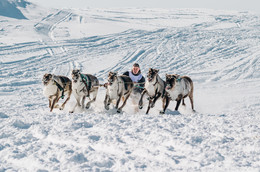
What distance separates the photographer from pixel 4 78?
20.5m

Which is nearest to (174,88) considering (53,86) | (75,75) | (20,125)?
(75,75)

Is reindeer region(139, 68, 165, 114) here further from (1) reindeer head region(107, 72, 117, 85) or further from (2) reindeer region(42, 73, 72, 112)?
(2) reindeer region(42, 73, 72, 112)

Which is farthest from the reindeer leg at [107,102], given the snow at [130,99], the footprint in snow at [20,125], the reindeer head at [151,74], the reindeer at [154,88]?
the footprint in snow at [20,125]

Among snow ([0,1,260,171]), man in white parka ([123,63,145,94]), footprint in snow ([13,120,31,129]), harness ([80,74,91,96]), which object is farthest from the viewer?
man in white parka ([123,63,145,94])

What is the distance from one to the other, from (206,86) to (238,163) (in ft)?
49.9

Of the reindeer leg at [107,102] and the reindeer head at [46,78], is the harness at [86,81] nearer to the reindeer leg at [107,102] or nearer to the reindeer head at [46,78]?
the reindeer leg at [107,102]

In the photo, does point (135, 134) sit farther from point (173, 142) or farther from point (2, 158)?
point (2, 158)

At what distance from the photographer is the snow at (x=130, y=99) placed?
202 inches

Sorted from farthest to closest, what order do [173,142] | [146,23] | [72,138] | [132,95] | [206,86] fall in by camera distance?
[146,23], [206,86], [132,95], [72,138], [173,142]

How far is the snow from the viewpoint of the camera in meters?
5.13

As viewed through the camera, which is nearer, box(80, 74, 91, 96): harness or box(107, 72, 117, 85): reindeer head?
box(107, 72, 117, 85): reindeer head

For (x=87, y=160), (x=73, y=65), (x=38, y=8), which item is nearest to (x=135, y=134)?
(x=87, y=160)

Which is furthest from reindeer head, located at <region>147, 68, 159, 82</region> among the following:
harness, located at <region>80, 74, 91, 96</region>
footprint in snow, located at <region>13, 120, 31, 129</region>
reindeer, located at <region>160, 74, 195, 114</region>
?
footprint in snow, located at <region>13, 120, 31, 129</region>

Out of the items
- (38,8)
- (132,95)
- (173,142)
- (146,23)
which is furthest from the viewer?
(38,8)
